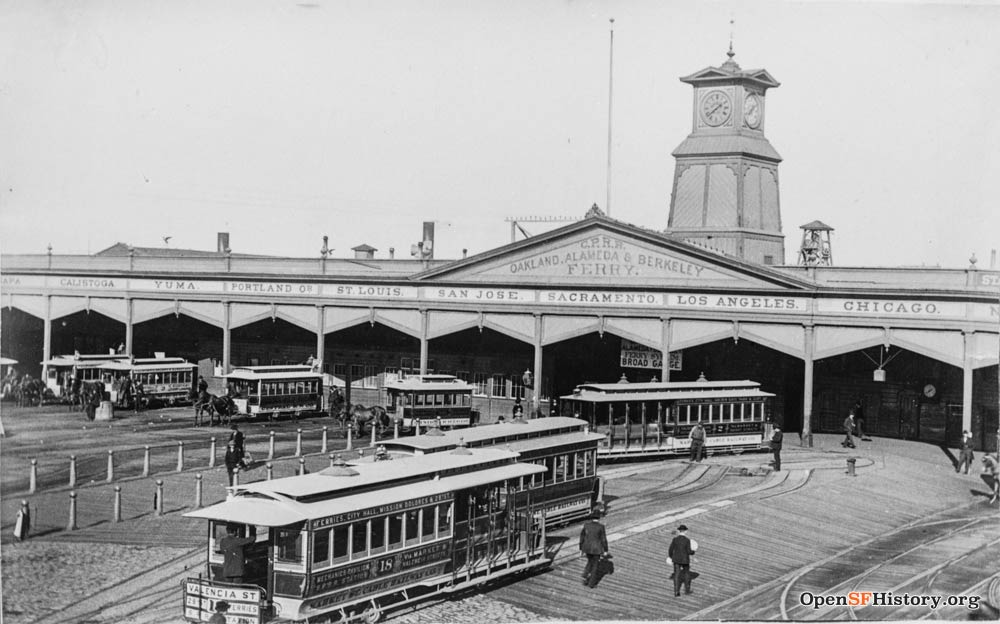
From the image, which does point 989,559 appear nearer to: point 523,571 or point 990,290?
point 523,571

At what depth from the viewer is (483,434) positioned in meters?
24.5

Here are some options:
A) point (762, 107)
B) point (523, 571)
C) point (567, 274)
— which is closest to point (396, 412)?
point (567, 274)

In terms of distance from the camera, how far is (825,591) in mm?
21078

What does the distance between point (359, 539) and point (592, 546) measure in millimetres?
4972

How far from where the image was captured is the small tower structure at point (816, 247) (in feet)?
175

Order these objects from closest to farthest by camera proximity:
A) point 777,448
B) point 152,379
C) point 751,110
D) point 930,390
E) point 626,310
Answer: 1. point 777,448
2. point 930,390
3. point 626,310
4. point 152,379
5. point 751,110

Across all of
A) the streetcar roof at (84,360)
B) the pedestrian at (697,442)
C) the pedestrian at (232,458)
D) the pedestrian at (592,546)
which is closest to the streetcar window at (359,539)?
the pedestrian at (592,546)

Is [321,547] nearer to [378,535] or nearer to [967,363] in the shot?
[378,535]

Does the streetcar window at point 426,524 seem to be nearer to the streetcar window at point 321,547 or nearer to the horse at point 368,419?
the streetcar window at point 321,547

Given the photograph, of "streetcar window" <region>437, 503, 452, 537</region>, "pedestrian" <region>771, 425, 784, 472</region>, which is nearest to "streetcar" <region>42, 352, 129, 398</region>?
"pedestrian" <region>771, 425, 784, 472</region>

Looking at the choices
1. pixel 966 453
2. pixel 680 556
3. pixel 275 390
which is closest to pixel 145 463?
pixel 275 390

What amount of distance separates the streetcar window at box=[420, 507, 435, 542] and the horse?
20619 millimetres

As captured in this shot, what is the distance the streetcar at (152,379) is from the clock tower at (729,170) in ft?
73.9

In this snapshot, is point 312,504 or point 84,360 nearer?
point 312,504
